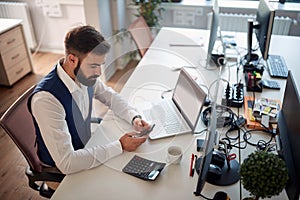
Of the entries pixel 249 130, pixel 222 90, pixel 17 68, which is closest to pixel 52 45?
pixel 17 68

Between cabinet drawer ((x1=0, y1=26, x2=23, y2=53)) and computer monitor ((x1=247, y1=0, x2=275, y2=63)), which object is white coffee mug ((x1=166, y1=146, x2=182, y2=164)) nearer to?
computer monitor ((x1=247, y1=0, x2=275, y2=63))

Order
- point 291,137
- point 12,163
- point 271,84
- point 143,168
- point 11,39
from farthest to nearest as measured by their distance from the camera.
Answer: point 11,39 < point 12,163 < point 271,84 < point 143,168 < point 291,137

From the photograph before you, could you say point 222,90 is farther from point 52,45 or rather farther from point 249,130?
point 52,45

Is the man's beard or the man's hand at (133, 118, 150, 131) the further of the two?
the man's hand at (133, 118, 150, 131)

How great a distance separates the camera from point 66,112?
143 cm

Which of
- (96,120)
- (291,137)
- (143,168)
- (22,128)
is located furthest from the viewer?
(96,120)

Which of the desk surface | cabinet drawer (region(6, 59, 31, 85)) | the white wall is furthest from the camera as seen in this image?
the white wall

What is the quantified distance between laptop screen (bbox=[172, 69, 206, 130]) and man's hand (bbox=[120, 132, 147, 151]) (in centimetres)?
29

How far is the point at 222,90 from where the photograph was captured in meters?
1.89

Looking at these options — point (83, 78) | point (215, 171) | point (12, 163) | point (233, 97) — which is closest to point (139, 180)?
point (215, 171)

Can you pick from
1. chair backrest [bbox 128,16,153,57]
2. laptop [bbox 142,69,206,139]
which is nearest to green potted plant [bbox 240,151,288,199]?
laptop [bbox 142,69,206,139]

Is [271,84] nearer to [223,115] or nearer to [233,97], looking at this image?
[233,97]

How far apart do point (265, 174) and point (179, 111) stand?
742 mm

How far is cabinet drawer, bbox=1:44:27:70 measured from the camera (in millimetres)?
3137
